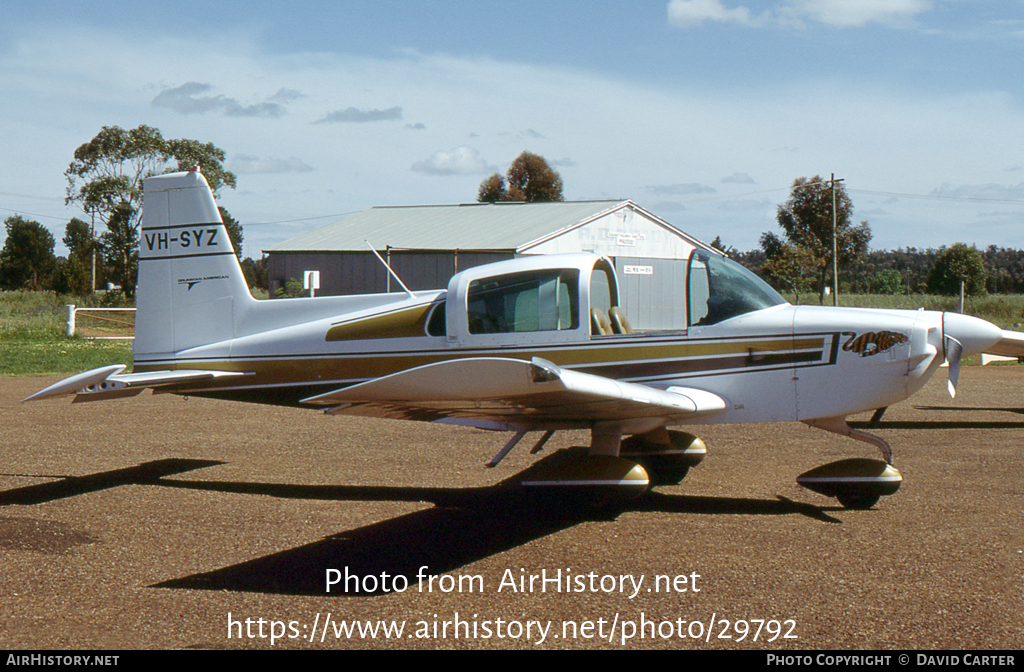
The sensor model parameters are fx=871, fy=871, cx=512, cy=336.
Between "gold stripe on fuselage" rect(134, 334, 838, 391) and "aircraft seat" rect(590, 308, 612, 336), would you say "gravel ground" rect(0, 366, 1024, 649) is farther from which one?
"aircraft seat" rect(590, 308, 612, 336)

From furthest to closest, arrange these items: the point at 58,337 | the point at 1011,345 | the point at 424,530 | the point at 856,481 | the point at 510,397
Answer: the point at 58,337 < the point at 1011,345 < the point at 856,481 < the point at 424,530 < the point at 510,397

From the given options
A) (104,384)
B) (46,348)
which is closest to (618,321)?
(104,384)

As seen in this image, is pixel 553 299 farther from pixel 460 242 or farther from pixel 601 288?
pixel 460 242

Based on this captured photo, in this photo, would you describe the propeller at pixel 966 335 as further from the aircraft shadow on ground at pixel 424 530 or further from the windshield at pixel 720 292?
the aircraft shadow on ground at pixel 424 530

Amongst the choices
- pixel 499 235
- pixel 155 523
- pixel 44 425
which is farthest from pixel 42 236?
pixel 155 523

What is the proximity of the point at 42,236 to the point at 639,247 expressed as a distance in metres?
74.5

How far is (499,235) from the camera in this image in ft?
109

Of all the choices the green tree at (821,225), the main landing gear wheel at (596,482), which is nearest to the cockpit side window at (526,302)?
the main landing gear wheel at (596,482)

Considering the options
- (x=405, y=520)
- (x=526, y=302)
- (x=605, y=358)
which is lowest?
(x=405, y=520)

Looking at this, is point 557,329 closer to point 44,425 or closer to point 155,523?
point 155,523

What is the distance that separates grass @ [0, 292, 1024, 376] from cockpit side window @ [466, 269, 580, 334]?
36.9 ft

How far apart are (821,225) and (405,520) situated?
51.5 meters

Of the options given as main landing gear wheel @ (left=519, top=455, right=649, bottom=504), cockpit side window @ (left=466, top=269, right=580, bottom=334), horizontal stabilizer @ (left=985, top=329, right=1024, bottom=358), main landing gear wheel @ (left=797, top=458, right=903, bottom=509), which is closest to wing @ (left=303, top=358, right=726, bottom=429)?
main landing gear wheel @ (left=519, top=455, right=649, bottom=504)

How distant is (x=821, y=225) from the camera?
5350 centimetres
